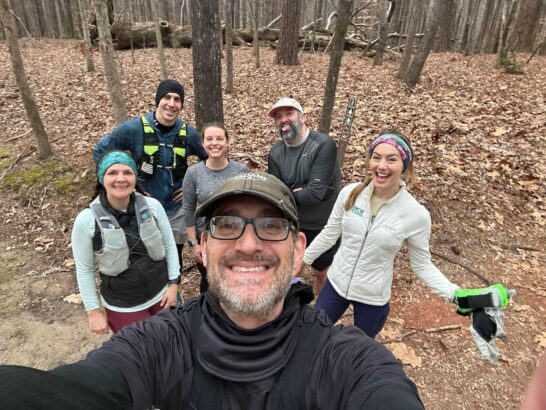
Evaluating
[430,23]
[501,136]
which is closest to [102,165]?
[501,136]

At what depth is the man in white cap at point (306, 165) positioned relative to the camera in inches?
149

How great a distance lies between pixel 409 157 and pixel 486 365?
9.13 feet

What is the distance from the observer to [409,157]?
10.2 feet

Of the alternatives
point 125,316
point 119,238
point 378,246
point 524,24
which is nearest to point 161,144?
point 119,238

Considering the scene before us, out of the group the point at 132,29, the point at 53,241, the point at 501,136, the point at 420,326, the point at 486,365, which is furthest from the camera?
the point at 132,29

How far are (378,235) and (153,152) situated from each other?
272 cm

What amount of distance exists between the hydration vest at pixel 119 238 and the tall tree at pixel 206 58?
11.1 ft

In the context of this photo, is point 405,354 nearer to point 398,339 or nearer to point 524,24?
point 398,339

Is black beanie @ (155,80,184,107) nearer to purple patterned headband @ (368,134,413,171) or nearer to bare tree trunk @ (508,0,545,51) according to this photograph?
purple patterned headband @ (368,134,413,171)

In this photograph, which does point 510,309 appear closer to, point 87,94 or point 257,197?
point 257,197

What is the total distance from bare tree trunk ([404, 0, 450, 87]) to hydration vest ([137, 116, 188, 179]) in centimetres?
1006

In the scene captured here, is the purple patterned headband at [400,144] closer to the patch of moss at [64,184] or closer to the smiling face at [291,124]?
the smiling face at [291,124]

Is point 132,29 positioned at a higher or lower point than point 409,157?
higher

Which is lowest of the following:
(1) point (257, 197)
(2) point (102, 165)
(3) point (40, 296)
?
(3) point (40, 296)
